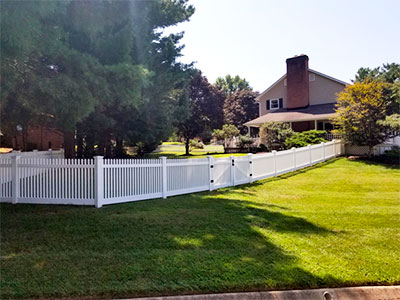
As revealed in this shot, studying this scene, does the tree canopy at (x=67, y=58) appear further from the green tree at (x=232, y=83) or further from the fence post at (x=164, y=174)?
the green tree at (x=232, y=83)

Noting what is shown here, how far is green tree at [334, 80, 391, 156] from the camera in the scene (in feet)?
53.6

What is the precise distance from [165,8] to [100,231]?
10.3 m

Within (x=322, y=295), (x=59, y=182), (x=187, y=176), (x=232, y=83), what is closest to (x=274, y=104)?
(x=187, y=176)

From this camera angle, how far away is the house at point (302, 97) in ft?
81.3

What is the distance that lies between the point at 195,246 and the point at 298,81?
25.6m

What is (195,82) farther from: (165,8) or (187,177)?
(187,177)

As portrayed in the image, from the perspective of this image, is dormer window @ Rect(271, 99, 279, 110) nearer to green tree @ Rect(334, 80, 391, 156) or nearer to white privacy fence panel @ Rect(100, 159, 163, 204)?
green tree @ Rect(334, 80, 391, 156)

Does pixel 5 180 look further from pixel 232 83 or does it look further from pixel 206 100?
pixel 232 83

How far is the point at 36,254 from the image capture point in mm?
4090

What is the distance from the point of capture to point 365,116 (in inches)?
645

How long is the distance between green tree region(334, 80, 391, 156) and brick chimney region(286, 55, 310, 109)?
9625 millimetres

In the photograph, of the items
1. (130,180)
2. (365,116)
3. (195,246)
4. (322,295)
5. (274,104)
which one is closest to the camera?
(322,295)

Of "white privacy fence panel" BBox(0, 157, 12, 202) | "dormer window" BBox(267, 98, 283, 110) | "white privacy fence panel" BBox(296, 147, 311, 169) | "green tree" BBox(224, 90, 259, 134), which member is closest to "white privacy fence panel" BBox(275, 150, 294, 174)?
"white privacy fence panel" BBox(296, 147, 311, 169)

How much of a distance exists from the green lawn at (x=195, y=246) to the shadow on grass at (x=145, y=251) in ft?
0.04
